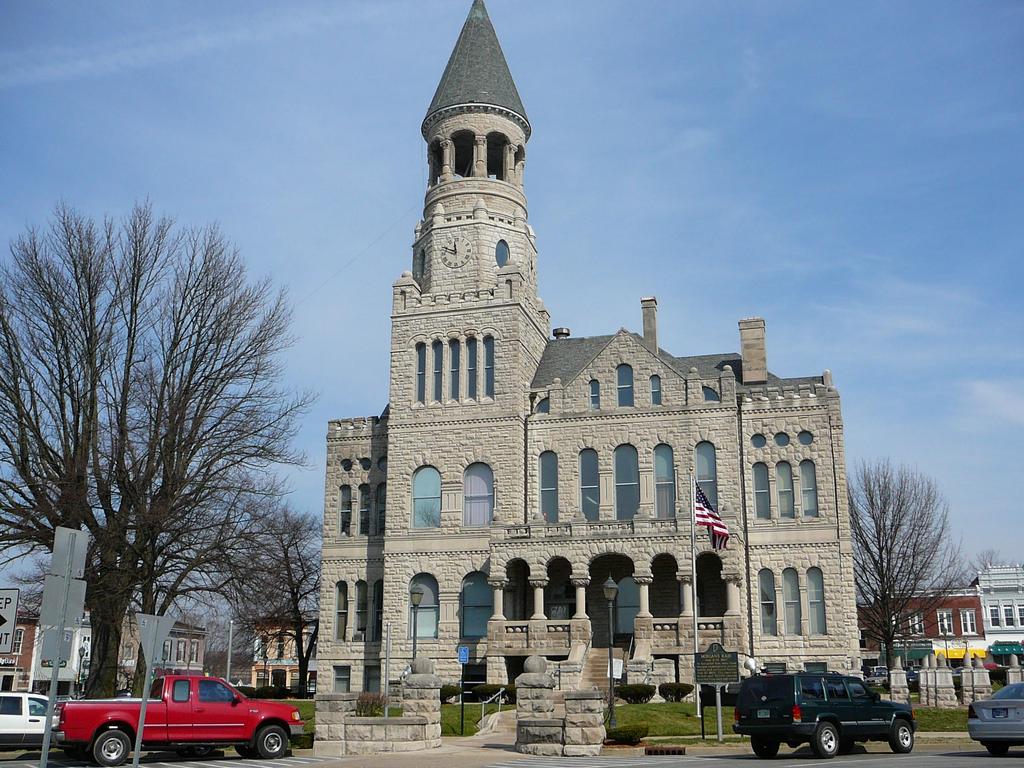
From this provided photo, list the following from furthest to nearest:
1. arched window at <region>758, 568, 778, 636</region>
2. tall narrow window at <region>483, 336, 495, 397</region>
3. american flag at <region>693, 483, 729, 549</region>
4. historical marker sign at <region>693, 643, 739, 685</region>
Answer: tall narrow window at <region>483, 336, 495, 397</region> → arched window at <region>758, 568, 778, 636</region> → american flag at <region>693, 483, 729, 549</region> → historical marker sign at <region>693, 643, 739, 685</region>

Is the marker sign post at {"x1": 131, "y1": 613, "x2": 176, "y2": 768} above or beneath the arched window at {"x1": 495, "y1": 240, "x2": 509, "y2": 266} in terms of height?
beneath

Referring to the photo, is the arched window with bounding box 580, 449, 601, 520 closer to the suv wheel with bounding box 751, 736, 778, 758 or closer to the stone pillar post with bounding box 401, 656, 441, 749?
the stone pillar post with bounding box 401, 656, 441, 749

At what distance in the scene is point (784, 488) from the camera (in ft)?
142

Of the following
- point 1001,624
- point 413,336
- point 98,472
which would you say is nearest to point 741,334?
point 413,336

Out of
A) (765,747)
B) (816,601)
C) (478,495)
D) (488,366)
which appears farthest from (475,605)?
(765,747)

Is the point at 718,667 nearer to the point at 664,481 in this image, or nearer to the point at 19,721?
the point at 19,721

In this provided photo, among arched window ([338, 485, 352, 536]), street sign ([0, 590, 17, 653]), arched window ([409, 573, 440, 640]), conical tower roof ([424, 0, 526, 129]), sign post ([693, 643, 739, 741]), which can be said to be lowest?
sign post ([693, 643, 739, 741])

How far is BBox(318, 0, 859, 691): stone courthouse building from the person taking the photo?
4109 cm

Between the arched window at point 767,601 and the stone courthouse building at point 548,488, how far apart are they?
2.5 inches

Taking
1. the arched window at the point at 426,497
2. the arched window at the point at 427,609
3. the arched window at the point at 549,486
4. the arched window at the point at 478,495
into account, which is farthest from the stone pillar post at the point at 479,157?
the arched window at the point at 427,609

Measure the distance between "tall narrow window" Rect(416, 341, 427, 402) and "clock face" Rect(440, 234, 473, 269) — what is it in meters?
4.17

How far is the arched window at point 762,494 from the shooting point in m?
43.2

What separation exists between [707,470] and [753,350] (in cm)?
626

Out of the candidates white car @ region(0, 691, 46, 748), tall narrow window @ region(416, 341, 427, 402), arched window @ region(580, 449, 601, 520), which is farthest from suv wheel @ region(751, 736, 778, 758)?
tall narrow window @ region(416, 341, 427, 402)
